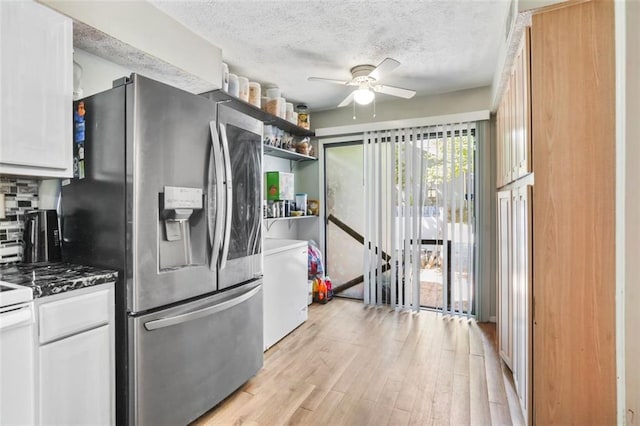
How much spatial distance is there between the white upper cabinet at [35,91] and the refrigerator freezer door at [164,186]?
364 millimetres

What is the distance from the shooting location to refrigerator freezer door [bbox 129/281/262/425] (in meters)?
1.49

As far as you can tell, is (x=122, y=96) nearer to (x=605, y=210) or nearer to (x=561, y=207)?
(x=561, y=207)

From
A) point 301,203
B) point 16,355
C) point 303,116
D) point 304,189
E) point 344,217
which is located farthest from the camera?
point 304,189

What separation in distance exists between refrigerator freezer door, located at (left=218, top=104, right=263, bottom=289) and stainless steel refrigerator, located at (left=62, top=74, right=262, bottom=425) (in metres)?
0.01

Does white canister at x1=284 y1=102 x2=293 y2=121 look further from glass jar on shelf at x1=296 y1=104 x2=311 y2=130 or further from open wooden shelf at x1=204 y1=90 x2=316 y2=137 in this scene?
glass jar on shelf at x1=296 y1=104 x2=311 y2=130

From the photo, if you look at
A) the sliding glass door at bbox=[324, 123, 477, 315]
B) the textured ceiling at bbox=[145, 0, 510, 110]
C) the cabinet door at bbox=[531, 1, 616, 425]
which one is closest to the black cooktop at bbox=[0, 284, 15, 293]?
the textured ceiling at bbox=[145, 0, 510, 110]

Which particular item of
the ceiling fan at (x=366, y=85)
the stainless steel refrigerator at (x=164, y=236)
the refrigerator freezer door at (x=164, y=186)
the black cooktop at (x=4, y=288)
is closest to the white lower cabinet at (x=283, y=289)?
the stainless steel refrigerator at (x=164, y=236)

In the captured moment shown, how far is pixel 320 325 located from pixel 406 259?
49.9 inches

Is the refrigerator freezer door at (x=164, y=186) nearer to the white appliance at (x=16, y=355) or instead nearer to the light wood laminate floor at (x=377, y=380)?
the white appliance at (x=16, y=355)

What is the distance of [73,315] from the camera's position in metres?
1.31

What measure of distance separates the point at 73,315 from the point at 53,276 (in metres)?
0.21

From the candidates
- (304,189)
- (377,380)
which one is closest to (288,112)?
(304,189)

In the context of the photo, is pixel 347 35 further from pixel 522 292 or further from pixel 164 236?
pixel 522 292

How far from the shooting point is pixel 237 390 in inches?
82.4
